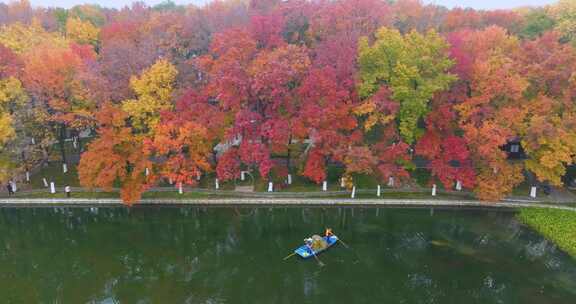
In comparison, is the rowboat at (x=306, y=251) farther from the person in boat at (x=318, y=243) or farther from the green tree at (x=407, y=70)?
the green tree at (x=407, y=70)

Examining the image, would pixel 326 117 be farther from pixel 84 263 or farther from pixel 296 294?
pixel 84 263

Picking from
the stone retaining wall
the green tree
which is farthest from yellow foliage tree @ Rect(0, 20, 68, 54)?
the green tree

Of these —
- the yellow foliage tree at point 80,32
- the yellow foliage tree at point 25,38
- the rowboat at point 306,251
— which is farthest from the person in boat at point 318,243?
the yellow foliage tree at point 80,32

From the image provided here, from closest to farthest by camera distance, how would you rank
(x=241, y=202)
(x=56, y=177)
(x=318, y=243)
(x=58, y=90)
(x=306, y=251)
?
(x=306, y=251) → (x=318, y=243) → (x=241, y=202) → (x=58, y=90) → (x=56, y=177)

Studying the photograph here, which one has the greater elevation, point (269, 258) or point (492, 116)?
point (492, 116)

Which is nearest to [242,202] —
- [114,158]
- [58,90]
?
[114,158]

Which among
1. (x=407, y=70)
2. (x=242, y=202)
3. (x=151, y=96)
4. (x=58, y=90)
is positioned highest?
(x=407, y=70)

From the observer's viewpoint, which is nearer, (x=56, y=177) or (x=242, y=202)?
(x=242, y=202)

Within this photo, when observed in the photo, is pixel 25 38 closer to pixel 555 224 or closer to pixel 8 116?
pixel 8 116

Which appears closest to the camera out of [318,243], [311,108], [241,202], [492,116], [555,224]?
[318,243]
